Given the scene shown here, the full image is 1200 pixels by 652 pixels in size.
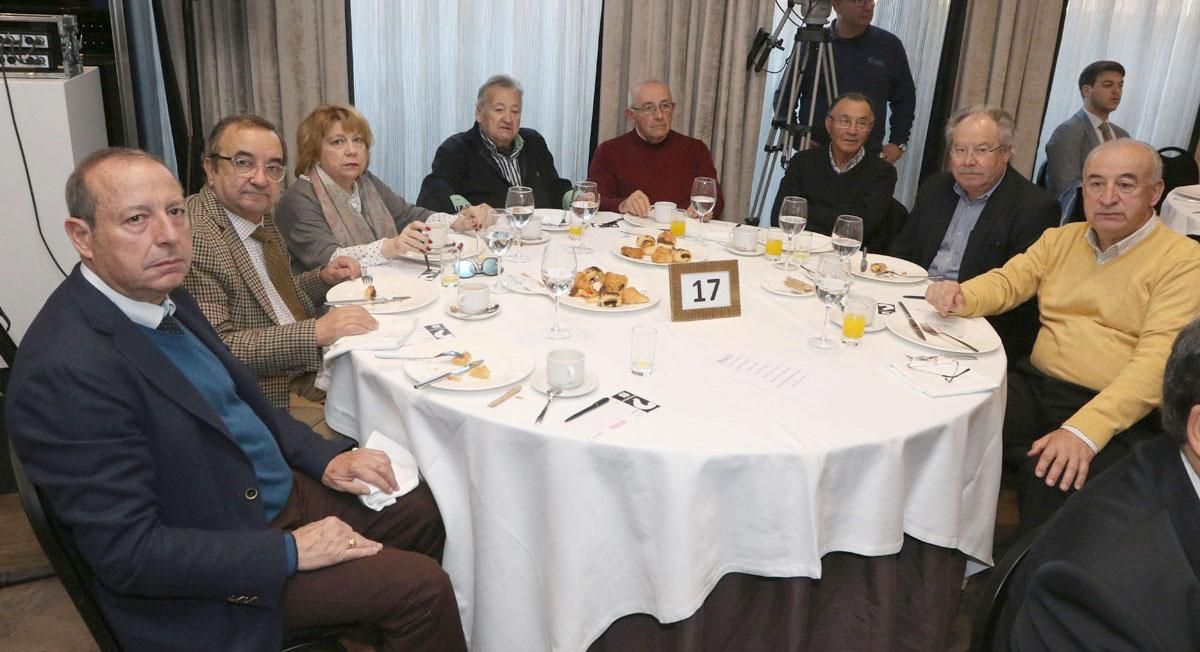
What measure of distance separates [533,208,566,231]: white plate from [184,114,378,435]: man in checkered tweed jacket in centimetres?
79

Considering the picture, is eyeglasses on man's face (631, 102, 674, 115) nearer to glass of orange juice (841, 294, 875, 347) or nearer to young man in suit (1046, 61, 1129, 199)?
glass of orange juice (841, 294, 875, 347)

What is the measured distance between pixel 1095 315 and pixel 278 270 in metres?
2.28

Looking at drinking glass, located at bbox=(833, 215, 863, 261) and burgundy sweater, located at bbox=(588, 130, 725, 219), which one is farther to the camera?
burgundy sweater, located at bbox=(588, 130, 725, 219)

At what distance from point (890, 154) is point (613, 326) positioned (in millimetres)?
3034

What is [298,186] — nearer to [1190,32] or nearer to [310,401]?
[310,401]

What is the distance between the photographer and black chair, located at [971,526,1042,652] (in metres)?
1.24

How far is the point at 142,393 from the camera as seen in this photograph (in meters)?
1.34

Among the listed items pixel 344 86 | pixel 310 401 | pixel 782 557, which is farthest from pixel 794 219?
pixel 344 86

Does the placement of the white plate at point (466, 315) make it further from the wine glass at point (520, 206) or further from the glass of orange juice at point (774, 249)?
the glass of orange juice at point (774, 249)

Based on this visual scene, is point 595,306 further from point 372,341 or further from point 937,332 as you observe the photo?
point 937,332

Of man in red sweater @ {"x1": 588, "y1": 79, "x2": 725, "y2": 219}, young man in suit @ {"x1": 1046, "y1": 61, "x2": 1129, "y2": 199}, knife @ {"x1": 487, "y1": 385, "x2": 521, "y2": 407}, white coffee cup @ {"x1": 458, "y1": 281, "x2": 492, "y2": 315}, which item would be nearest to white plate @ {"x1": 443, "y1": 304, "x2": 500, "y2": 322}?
white coffee cup @ {"x1": 458, "y1": 281, "x2": 492, "y2": 315}

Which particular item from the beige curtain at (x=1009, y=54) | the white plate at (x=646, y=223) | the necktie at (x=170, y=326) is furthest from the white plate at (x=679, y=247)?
the beige curtain at (x=1009, y=54)

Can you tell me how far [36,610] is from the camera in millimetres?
2270

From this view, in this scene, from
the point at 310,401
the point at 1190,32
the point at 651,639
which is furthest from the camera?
the point at 1190,32
